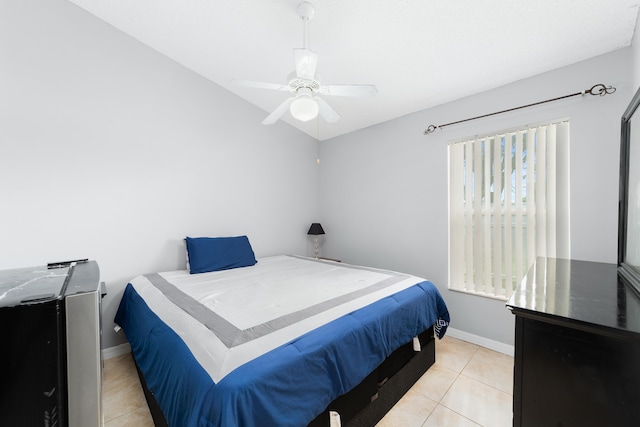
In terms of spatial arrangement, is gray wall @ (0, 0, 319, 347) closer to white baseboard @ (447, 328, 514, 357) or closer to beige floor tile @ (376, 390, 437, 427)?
beige floor tile @ (376, 390, 437, 427)

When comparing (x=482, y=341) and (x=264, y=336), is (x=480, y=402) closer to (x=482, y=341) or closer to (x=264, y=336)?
(x=482, y=341)

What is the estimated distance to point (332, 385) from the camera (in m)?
1.21

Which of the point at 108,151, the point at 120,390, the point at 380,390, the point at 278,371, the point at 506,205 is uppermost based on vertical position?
the point at 108,151

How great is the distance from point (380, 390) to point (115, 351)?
2.38 meters

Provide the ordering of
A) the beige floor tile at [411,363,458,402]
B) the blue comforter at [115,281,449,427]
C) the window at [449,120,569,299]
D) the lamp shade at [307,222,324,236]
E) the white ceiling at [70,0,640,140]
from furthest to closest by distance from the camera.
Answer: the lamp shade at [307,222,324,236], the window at [449,120,569,299], the beige floor tile at [411,363,458,402], the white ceiling at [70,0,640,140], the blue comforter at [115,281,449,427]

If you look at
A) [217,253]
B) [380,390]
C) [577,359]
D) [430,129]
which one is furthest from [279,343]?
[430,129]

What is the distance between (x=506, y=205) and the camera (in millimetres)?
2326

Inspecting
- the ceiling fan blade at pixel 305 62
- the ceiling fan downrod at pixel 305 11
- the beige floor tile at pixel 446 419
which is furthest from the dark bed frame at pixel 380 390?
the ceiling fan downrod at pixel 305 11

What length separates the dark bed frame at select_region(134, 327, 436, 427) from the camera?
4.42ft

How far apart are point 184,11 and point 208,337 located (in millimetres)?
2425

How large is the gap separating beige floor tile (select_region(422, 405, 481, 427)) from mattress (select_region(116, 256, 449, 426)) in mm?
466

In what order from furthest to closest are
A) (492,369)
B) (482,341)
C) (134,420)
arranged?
(482,341), (492,369), (134,420)

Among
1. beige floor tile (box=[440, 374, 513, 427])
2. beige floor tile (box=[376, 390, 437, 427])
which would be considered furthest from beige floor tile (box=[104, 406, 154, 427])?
beige floor tile (box=[440, 374, 513, 427])

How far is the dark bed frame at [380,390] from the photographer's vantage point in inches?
53.1
